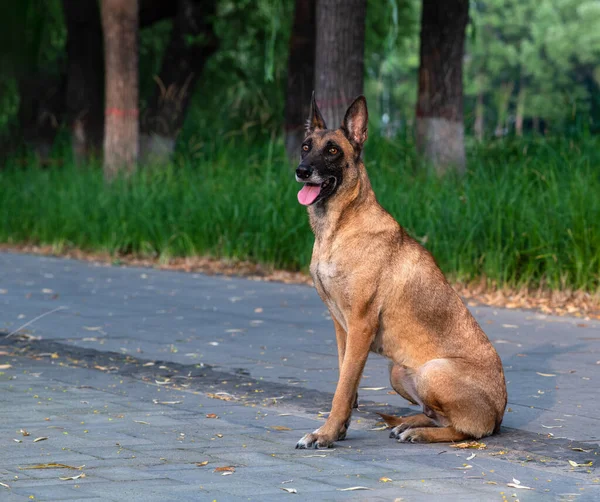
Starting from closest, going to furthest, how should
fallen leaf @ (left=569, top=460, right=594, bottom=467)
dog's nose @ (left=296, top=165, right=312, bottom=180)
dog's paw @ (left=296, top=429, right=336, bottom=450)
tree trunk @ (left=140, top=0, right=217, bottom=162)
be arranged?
fallen leaf @ (left=569, top=460, right=594, bottom=467), dog's paw @ (left=296, top=429, right=336, bottom=450), dog's nose @ (left=296, top=165, right=312, bottom=180), tree trunk @ (left=140, top=0, right=217, bottom=162)

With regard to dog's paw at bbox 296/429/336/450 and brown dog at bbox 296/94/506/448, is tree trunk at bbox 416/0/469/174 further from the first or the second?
dog's paw at bbox 296/429/336/450

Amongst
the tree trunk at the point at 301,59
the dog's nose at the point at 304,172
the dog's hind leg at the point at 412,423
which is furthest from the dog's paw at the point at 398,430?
the tree trunk at the point at 301,59

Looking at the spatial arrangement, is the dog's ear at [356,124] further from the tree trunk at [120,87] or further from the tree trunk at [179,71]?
the tree trunk at [179,71]

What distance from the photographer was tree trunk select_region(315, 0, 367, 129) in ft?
49.3

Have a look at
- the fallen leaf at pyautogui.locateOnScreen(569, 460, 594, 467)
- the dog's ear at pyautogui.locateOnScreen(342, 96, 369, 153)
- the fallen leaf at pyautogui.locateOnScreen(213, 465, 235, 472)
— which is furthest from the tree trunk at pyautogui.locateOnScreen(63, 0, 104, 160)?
the fallen leaf at pyautogui.locateOnScreen(569, 460, 594, 467)

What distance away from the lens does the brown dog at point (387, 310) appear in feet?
19.9

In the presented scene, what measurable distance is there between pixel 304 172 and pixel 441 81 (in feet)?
33.4

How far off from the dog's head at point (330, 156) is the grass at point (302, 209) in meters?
5.14

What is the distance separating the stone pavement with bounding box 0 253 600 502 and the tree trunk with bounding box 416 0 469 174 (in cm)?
469

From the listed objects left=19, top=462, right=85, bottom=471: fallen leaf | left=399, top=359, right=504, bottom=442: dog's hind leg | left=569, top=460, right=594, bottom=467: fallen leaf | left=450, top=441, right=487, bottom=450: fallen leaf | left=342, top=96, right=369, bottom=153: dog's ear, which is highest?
left=342, top=96, right=369, bottom=153: dog's ear

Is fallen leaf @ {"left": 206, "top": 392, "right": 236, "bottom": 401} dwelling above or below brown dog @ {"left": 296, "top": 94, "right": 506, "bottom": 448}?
below

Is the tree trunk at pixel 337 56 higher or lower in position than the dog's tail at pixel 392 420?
higher

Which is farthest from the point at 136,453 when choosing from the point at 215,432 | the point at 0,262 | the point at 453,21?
the point at 453,21

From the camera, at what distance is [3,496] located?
15.8ft
